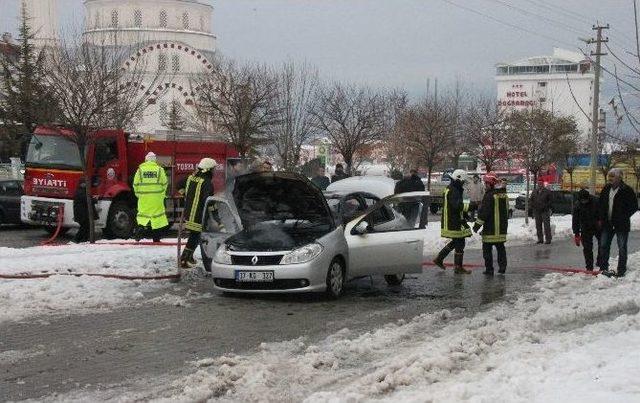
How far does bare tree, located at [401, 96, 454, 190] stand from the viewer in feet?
140

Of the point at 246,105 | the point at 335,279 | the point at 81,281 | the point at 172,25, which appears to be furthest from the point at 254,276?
the point at 172,25

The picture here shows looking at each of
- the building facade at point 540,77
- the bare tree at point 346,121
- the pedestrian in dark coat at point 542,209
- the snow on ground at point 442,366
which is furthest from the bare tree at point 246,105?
the building facade at point 540,77

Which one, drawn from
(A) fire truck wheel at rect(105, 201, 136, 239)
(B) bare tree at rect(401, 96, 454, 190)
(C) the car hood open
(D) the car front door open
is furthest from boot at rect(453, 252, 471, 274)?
(B) bare tree at rect(401, 96, 454, 190)

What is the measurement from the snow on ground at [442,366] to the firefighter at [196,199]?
4.81 metres

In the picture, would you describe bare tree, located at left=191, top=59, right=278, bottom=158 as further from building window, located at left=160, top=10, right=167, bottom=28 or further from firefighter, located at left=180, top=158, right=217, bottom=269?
building window, located at left=160, top=10, right=167, bottom=28

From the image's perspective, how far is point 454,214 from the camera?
13.5 metres

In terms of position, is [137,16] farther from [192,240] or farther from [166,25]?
[192,240]

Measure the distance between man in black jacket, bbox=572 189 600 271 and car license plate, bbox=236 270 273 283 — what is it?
657 centimetres

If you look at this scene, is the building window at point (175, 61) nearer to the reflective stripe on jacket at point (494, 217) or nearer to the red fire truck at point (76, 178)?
the red fire truck at point (76, 178)

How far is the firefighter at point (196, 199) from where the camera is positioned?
41.2ft

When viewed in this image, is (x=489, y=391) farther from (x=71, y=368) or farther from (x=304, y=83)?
Result: (x=304, y=83)

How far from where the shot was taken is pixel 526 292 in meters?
11.7

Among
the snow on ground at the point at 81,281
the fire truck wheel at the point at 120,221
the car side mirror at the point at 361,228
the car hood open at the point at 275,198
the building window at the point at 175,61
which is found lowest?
the snow on ground at the point at 81,281

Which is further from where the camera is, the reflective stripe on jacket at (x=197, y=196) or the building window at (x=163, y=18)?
the building window at (x=163, y=18)
